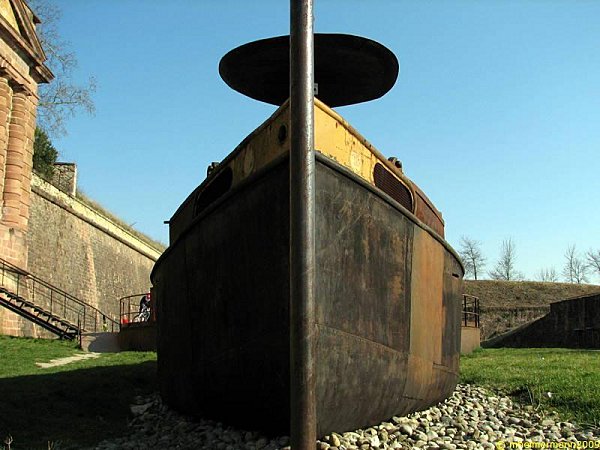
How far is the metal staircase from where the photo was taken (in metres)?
19.5

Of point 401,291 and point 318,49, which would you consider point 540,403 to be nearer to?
point 401,291

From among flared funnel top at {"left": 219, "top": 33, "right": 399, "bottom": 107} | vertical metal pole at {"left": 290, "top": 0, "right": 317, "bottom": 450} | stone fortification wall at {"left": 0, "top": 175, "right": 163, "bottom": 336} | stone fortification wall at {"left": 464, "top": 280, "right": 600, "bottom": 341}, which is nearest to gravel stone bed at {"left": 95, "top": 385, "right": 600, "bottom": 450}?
vertical metal pole at {"left": 290, "top": 0, "right": 317, "bottom": 450}

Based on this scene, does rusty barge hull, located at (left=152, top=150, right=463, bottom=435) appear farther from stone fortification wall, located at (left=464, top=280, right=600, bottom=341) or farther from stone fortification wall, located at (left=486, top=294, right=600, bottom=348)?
stone fortification wall, located at (left=464, top=280, right=600, bottom=341)

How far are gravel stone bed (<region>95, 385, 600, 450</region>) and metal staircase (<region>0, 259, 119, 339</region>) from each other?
1339 centimetres

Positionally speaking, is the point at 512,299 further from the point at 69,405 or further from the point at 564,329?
the point at 69,405

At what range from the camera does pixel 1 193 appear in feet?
72.9

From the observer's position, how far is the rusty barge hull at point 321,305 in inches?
193

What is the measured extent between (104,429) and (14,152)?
62.8ft

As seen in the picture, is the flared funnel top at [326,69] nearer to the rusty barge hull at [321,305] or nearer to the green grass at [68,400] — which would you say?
the rusty barge hull at [321,305]

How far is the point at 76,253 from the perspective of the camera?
27094 millimetres

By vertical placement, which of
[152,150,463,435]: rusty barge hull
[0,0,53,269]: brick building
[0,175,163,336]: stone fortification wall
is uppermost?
[0,0,53,269]: brick building

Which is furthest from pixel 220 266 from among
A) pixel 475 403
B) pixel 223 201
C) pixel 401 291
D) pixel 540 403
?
pixel 540 403

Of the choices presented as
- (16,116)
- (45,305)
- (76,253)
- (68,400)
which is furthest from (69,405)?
(76,253)

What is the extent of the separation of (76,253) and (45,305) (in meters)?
4.14
